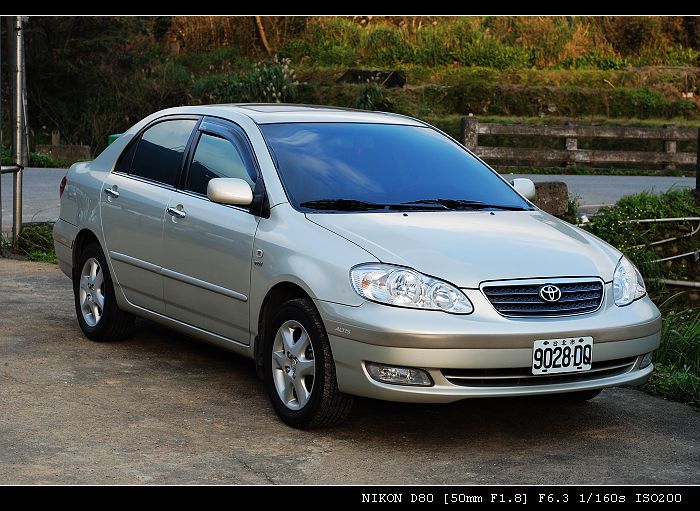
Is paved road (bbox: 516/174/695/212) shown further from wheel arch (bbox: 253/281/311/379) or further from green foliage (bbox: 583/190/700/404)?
wheel arch (bbox: 253/281/311/379)

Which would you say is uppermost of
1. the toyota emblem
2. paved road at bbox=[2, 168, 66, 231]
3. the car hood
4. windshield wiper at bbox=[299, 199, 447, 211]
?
windshield wiper at bbox=[299, 199, 447, 211]

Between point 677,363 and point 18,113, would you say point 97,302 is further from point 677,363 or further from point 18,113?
point 18,113

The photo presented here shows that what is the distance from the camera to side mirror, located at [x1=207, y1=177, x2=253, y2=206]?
6.23 metres

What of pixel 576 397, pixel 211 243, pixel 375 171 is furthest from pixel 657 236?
pixel 211 243

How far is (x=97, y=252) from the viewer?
7934 millimetres

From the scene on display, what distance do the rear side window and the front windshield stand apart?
79 centimetres

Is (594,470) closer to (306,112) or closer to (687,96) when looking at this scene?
(306,112)

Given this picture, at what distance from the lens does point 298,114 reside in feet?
23.2

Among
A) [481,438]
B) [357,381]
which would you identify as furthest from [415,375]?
[481,438]

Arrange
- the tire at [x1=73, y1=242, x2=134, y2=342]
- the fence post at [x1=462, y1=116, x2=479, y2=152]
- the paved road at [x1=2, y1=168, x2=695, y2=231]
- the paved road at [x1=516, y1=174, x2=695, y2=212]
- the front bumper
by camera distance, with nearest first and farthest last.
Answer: the front bumper
the tire at [x1=73, y1=242, x2=134, y2=342]
the paved road at [x1=2, y1=168, x2=695, y2=231]
the paved road at [x1=516, y1=174, x2=695, y2=212]
the fence post at [x1=462, y1=116, x2=479, y2=152]

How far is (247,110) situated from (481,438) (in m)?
2.49

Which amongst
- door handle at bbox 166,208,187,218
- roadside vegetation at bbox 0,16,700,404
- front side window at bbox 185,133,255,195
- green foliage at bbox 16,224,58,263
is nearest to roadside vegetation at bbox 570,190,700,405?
front side window at bbox 185,133,255,195

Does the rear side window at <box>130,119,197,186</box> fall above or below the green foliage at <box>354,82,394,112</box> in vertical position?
above

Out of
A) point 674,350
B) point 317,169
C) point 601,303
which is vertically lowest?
point 674,350
